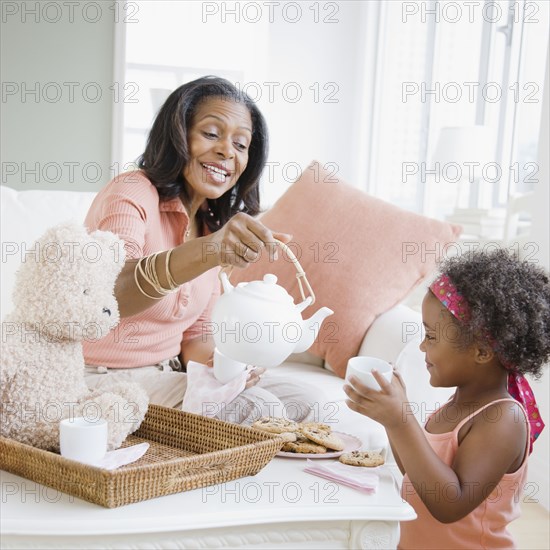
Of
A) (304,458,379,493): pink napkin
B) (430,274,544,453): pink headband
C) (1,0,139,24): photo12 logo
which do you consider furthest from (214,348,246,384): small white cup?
(1,0,139,24): photo12 logo

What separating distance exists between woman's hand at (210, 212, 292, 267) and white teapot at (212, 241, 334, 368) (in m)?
0.03

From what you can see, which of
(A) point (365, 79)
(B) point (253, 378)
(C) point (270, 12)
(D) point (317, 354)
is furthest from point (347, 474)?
(C) point (270, 12)

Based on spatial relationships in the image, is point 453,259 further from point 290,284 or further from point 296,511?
point 290,284

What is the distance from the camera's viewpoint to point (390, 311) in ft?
7.41

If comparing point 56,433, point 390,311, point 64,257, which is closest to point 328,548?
point 56,433

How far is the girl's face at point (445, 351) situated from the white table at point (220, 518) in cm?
28

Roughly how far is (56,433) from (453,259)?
0.79 meters

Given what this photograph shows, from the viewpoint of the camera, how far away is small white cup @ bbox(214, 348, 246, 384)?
→ 1535 millimetres

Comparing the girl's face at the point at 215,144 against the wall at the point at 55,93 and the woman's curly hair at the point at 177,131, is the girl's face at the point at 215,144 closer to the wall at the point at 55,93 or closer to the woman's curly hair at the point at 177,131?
the woman's curly hair at the point at 177,131

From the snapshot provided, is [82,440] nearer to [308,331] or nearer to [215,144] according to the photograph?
[308,331]

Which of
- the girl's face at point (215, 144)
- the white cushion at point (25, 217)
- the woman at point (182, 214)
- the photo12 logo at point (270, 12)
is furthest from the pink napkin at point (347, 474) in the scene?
the photo12 logo at point (270, 12)

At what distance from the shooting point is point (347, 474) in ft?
4.04

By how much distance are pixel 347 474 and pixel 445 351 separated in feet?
0.99

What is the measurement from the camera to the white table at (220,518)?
40.5 inches
